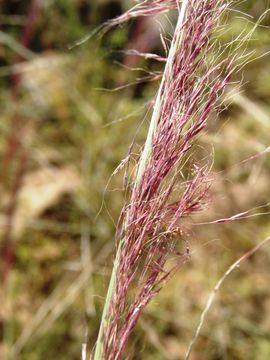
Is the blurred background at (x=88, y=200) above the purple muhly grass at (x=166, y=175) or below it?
below

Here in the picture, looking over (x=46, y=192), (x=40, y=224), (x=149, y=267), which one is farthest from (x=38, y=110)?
(x=149, y=267)

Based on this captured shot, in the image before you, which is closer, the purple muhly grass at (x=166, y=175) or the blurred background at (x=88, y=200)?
the purple muhly grass at (x=166, y=175)

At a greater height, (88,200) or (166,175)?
(166,175)

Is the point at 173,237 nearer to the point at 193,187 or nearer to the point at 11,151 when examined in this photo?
the point at 193,187

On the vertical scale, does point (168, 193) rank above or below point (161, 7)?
below

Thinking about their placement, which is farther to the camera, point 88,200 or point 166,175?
point 88,200
